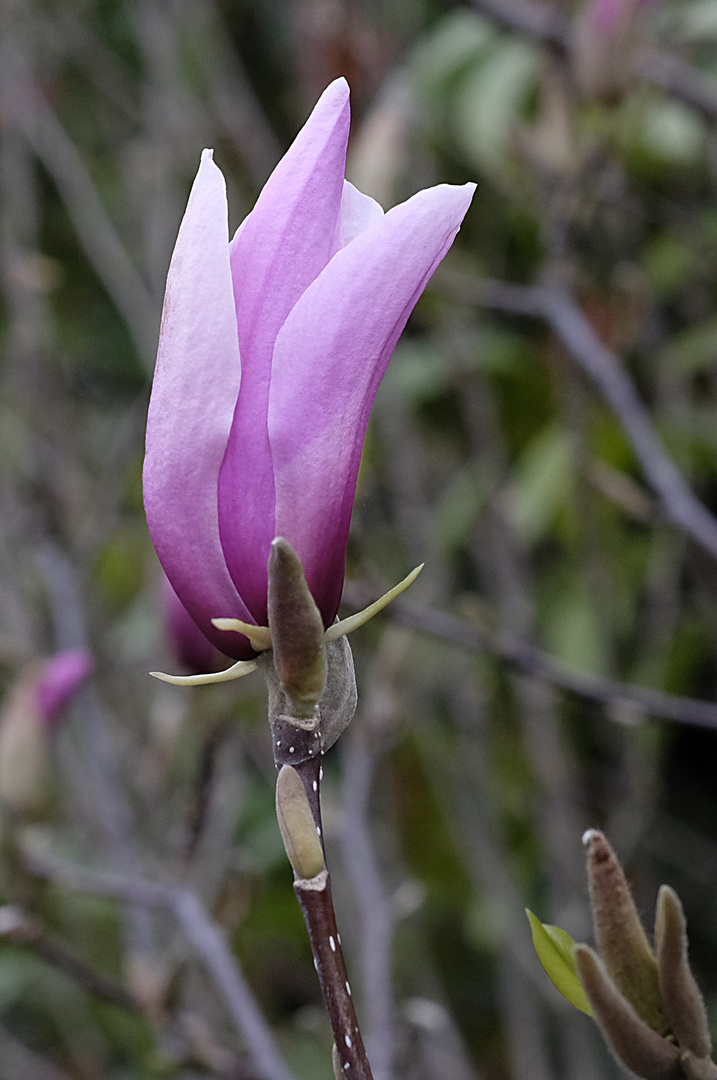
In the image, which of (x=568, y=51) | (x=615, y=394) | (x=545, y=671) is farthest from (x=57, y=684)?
(x=568, y=51)

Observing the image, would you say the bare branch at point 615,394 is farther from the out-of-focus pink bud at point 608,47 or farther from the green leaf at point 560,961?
the green leaf at point 560,961

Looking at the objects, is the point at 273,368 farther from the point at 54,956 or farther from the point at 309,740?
the point at 54,956

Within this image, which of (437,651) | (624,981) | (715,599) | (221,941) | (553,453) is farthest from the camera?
(553,453)

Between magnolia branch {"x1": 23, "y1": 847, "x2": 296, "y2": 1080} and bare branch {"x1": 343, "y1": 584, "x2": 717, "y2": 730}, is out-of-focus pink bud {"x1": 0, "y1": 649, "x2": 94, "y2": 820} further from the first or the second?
bare branch {"x1": 343, "y1": 584, "x2": 717, "y2": 730}

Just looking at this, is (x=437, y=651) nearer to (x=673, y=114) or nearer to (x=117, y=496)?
(x=117, y=496)

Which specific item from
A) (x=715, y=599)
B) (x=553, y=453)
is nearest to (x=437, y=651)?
(x=553, y=453)

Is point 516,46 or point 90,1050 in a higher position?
point 516,46
